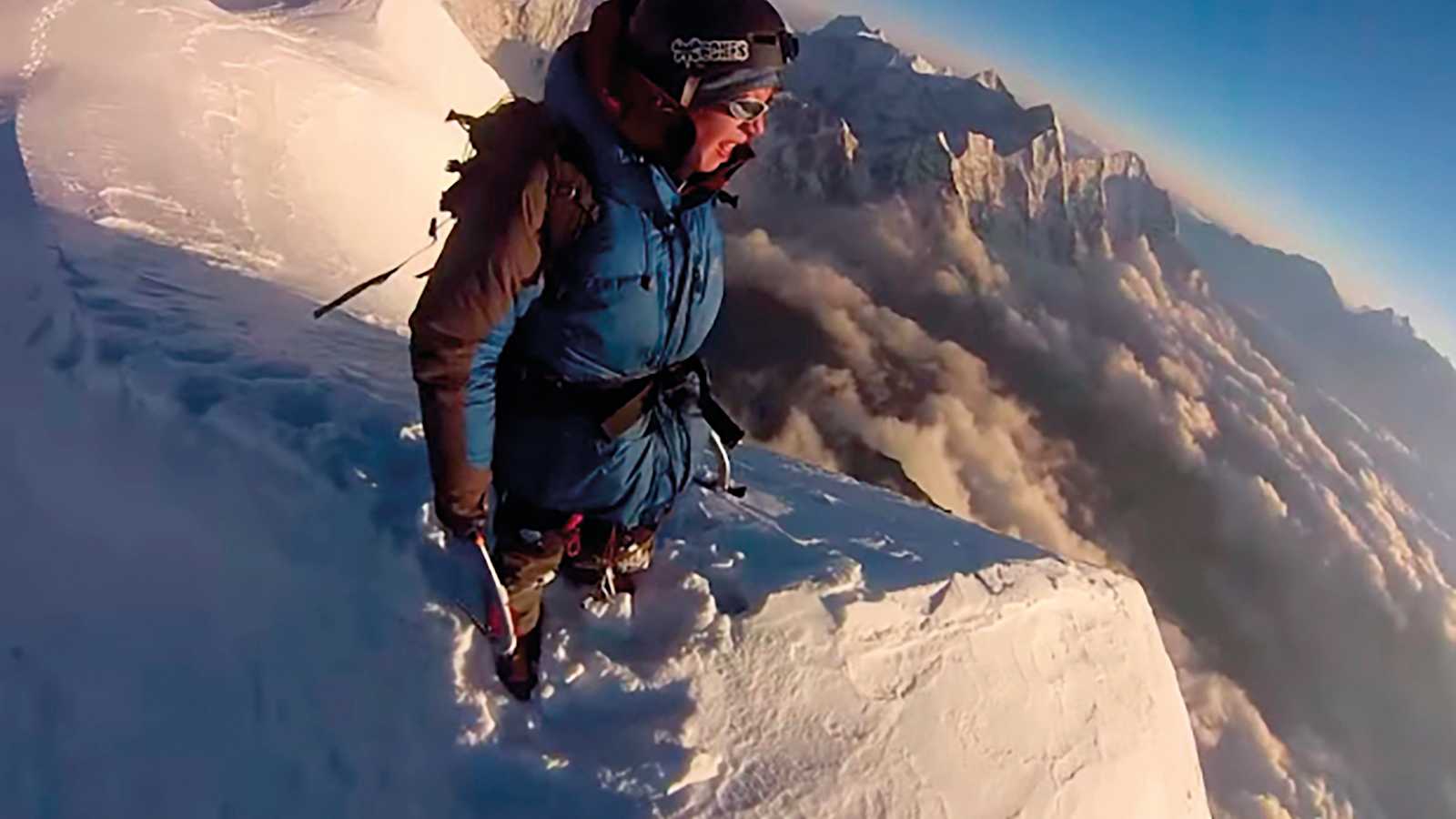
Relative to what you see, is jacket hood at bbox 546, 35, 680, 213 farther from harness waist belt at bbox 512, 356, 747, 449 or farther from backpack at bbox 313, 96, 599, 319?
harness waist belt at bbox 512, 356, 747, 449

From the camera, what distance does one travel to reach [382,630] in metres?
4.07

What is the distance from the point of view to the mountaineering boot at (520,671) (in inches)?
153

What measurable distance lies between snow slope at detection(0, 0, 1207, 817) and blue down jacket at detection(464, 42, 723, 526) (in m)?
0.81

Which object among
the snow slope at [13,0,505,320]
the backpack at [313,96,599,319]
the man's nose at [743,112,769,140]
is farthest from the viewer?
the snow slope at [13,0,505,320]

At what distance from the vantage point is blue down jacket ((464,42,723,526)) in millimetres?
2943

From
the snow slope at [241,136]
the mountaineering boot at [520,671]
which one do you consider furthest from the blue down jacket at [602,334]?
the snow slope at [241,136]

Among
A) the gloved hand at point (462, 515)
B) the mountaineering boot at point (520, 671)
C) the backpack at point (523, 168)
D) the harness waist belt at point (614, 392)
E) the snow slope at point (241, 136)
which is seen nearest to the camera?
the backpack at point (523, 168)

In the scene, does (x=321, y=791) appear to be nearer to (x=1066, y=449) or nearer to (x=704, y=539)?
(x=704, y=539)

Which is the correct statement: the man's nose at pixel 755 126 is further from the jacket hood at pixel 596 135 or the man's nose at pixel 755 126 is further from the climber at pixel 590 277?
the jacket hood at pixel 596 135

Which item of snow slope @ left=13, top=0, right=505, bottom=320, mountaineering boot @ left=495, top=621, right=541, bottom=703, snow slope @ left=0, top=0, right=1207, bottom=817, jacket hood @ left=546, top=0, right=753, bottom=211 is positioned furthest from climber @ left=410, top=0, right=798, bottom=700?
snow slope @ left=13, top=0, right=505, bottom=320

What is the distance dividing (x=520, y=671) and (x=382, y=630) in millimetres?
583

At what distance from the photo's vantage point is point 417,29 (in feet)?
44.9

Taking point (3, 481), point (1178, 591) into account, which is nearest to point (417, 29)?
point (3, 481)

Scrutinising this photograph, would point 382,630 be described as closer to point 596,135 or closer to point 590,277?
point 590,277
